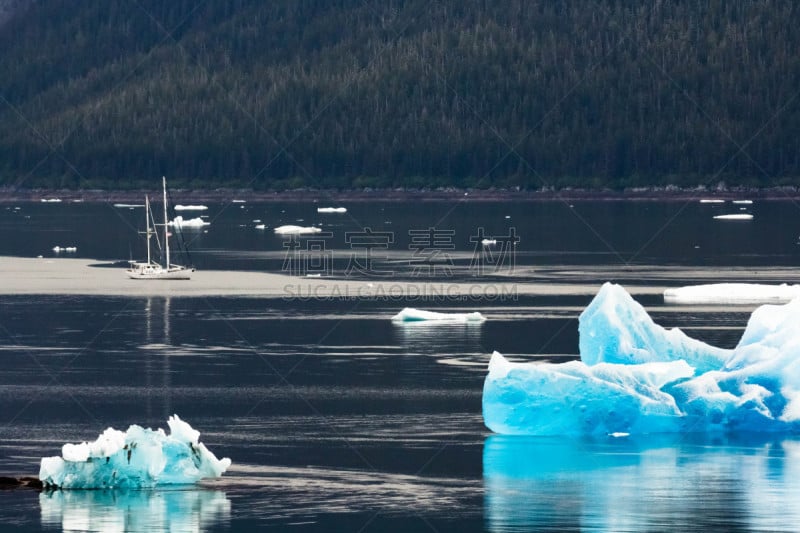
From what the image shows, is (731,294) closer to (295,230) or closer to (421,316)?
(421,316)

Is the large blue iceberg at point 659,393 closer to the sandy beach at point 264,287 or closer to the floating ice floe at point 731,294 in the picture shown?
the floating ice floe at point 731,294

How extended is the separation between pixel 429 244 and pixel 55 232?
2935 centimetres

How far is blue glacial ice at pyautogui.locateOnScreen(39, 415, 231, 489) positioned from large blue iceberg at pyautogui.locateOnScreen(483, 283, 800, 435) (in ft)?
17.9

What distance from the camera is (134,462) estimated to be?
22.1 meters

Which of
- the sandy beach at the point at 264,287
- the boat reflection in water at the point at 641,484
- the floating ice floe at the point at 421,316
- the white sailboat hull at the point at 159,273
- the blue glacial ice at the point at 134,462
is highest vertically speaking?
the white sailboat hull at the point at 159,273

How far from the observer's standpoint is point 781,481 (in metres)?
23.4

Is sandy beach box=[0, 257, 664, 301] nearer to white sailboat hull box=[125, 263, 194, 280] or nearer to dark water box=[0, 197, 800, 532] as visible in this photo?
white sailboat hull box=[125, 263, 194, 280]

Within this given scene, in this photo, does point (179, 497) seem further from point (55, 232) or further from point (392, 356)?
point (55, 232)

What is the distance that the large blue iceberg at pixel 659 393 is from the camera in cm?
2592

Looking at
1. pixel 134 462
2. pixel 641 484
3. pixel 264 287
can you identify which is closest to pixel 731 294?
pixel 264 287

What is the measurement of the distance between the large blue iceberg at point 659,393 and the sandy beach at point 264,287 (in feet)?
82.0

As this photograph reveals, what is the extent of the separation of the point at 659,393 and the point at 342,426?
5.36 meters

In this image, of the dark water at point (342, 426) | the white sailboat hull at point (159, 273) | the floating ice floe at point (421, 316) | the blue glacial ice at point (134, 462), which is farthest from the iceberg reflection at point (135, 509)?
the white sailboat hull at point (159, 273)

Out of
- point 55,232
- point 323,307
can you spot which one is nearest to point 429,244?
point 55,232
